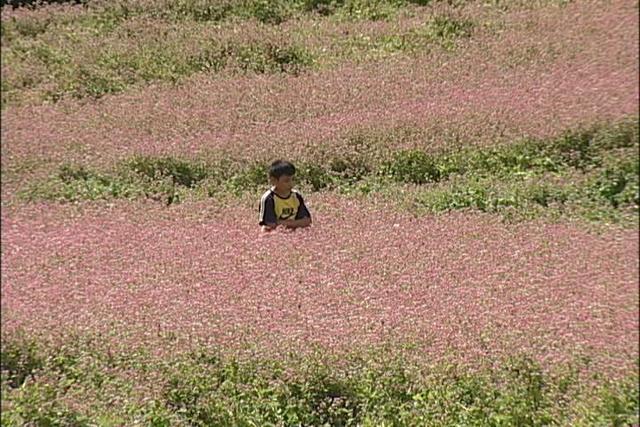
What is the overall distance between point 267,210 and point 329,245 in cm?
74

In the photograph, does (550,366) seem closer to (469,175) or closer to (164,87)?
(469,175)

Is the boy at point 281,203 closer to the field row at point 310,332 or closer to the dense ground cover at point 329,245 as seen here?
the dense ground cover at point 329,245

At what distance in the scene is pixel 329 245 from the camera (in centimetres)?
459

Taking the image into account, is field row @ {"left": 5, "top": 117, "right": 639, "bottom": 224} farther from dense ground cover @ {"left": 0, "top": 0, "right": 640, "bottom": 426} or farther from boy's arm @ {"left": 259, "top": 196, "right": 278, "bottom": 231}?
boy's arm @ {"left": 259, "top": 196, "right": 278, "bottom": 231}

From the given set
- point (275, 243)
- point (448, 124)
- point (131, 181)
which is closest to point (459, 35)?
point (448, 124)

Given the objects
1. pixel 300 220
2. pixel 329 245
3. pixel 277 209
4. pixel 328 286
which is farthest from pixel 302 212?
pixel 328 286

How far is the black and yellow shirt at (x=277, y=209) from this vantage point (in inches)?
203

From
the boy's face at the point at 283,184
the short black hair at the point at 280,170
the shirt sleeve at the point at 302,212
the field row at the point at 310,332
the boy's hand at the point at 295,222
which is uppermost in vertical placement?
the short black hair at the point at 280,170

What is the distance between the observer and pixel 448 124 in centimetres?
693

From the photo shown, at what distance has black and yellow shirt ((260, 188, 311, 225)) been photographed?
5.16 meters

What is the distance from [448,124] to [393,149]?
53 cm

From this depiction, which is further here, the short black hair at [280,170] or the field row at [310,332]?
the short black hair at [280,170]

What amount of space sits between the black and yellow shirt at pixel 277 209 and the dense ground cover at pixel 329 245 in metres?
0.13

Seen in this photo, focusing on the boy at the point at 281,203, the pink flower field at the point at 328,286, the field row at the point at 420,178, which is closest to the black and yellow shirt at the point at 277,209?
the boy at the point at 281,203
